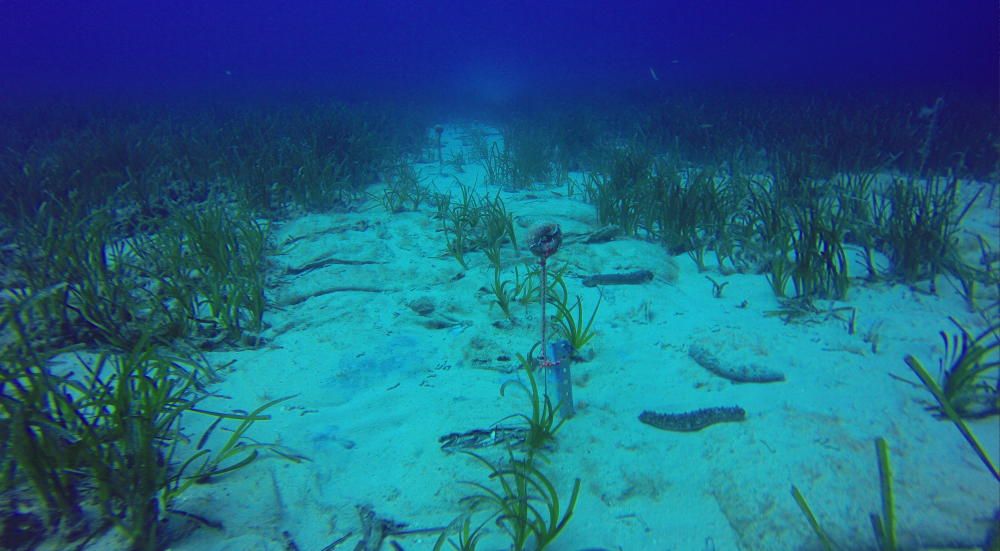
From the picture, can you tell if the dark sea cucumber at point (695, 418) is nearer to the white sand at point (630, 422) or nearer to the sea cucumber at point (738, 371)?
the white sand at point (630, 422)

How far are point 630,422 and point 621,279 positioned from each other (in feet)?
6.73

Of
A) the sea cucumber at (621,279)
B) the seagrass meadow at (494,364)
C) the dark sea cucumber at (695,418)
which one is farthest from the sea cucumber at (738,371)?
the sea cucumber at (621,279)

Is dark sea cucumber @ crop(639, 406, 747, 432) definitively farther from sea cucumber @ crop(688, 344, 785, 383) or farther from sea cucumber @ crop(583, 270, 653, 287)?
sea cucumber @ crop(583, 270, 653, 287)

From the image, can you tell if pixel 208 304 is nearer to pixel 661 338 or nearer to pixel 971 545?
pixel 661 338

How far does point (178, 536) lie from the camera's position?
1.95 metres

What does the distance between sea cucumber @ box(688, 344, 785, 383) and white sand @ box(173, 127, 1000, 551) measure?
0.27 ft

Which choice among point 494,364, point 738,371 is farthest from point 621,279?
point 494,364

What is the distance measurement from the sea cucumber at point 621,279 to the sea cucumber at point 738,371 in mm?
1372

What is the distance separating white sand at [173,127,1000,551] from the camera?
2.01 meters

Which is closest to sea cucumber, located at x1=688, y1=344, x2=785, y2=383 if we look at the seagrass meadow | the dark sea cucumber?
the seagrass meadow

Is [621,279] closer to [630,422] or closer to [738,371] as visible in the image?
[738,371]

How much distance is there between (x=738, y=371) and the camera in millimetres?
2969

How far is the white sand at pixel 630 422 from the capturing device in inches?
79.0

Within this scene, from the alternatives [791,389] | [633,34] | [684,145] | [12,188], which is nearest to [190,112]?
[12,188]
